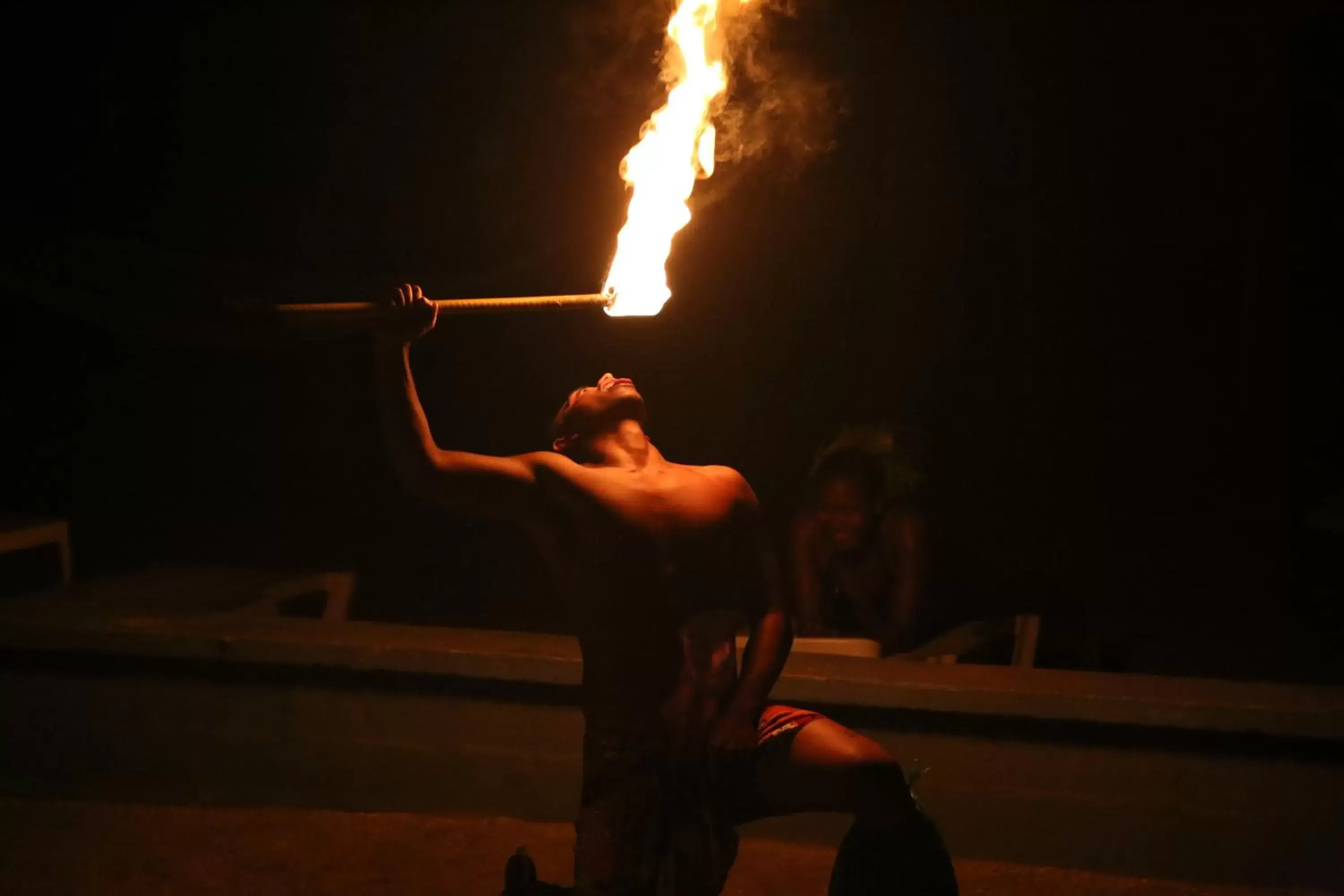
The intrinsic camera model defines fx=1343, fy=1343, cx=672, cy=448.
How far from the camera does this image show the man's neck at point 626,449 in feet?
9.84

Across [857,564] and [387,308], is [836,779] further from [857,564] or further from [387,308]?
[857,564]

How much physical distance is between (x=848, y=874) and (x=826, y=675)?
1.59m

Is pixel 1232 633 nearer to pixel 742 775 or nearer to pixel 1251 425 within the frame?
pixel 1251 425

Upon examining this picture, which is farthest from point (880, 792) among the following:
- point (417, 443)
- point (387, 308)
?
point (387, 308)

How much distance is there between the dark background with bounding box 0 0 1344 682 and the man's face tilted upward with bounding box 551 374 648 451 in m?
3.08

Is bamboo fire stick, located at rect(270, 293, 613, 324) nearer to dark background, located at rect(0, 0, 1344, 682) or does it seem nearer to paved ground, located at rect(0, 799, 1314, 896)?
paved ground, located at rect(0, 799, 1314, 896)

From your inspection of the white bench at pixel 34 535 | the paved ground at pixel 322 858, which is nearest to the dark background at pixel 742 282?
the white bench at pixel 34 535

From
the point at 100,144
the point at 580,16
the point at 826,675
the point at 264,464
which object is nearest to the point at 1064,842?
the point at 826,675

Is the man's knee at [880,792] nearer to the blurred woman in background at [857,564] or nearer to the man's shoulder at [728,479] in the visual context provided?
the man's shoulder at [728,479]

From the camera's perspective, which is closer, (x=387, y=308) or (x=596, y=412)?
(x=387, y=308)

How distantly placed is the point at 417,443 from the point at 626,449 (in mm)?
517

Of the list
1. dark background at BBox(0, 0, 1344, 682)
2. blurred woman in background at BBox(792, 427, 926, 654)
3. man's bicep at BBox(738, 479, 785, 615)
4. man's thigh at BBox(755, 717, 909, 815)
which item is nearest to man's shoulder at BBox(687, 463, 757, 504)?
man's bicep at BBox(738, 479, 785, 615)

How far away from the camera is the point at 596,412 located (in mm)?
3088

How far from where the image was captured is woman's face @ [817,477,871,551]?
5.51 meters
